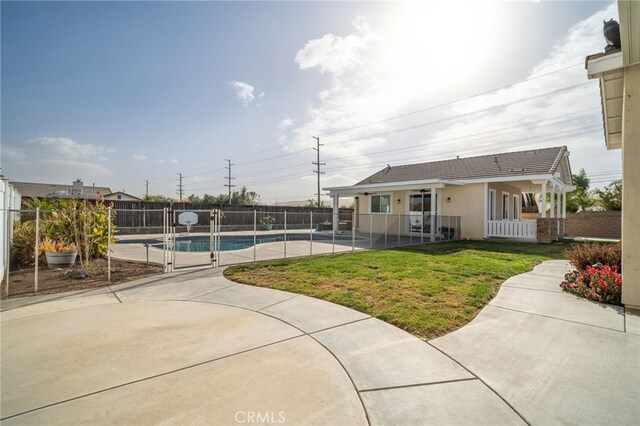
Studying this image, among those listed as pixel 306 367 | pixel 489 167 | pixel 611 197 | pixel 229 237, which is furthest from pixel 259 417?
pixel 611 197

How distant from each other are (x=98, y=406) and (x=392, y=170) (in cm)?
2193

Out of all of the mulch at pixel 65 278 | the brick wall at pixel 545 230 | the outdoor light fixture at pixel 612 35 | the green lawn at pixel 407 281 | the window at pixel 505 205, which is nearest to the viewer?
the green lawn at pixel 407 281

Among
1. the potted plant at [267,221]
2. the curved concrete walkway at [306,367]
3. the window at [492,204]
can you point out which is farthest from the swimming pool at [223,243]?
the curved concrete walkway at [306,367]

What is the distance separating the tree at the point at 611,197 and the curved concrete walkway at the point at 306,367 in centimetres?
1843

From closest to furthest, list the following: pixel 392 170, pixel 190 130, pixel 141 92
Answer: pixel 141 92, pixel 190 130, pixel 392 170

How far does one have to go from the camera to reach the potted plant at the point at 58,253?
24.6 ft

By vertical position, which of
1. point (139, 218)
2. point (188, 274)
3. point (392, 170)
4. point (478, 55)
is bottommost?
point (188, 274)

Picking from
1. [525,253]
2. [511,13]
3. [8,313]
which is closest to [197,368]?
[8,313]

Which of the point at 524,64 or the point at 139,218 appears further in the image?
the point at 139,218

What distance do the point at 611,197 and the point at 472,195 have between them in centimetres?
975

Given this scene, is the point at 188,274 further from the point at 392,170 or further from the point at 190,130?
the point at 392,170

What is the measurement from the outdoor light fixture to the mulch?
33.2 ft

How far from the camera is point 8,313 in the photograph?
164 inches

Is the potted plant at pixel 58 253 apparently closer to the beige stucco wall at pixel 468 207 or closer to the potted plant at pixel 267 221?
the potted plant at pixel 267 221
